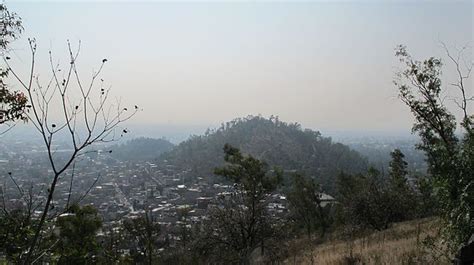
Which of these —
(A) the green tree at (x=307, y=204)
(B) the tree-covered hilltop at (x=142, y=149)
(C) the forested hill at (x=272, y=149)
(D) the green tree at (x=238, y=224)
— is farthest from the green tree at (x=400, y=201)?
(B) the tree-covered hilltop at (x=142, y=149)

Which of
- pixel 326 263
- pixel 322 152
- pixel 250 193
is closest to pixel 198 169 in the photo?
pixel 322 152

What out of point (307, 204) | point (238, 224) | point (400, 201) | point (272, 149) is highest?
point (272, 149)

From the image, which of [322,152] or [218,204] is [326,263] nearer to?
[218,204]

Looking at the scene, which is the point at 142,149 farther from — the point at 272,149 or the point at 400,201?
the point at 400,201

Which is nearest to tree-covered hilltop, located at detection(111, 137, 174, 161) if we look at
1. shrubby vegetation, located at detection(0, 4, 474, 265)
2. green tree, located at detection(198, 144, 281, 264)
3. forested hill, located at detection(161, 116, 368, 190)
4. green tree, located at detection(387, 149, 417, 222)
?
forested hill, located at detection(161, 116, 368, 190)

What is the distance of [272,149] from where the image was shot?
3780 inches

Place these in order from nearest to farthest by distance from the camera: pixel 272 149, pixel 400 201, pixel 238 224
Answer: pixel 238 224 < pixel 400 201 < pixel 272 149

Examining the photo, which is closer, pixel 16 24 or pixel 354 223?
pixel 16 24

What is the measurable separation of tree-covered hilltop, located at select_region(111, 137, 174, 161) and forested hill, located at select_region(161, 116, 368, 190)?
685 cm

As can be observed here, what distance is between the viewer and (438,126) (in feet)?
60.4

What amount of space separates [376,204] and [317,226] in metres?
14.3

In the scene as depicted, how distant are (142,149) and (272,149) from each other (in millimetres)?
37879

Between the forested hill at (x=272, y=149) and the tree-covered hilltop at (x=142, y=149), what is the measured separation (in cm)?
685

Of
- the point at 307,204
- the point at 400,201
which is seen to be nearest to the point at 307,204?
the point at 307,204
